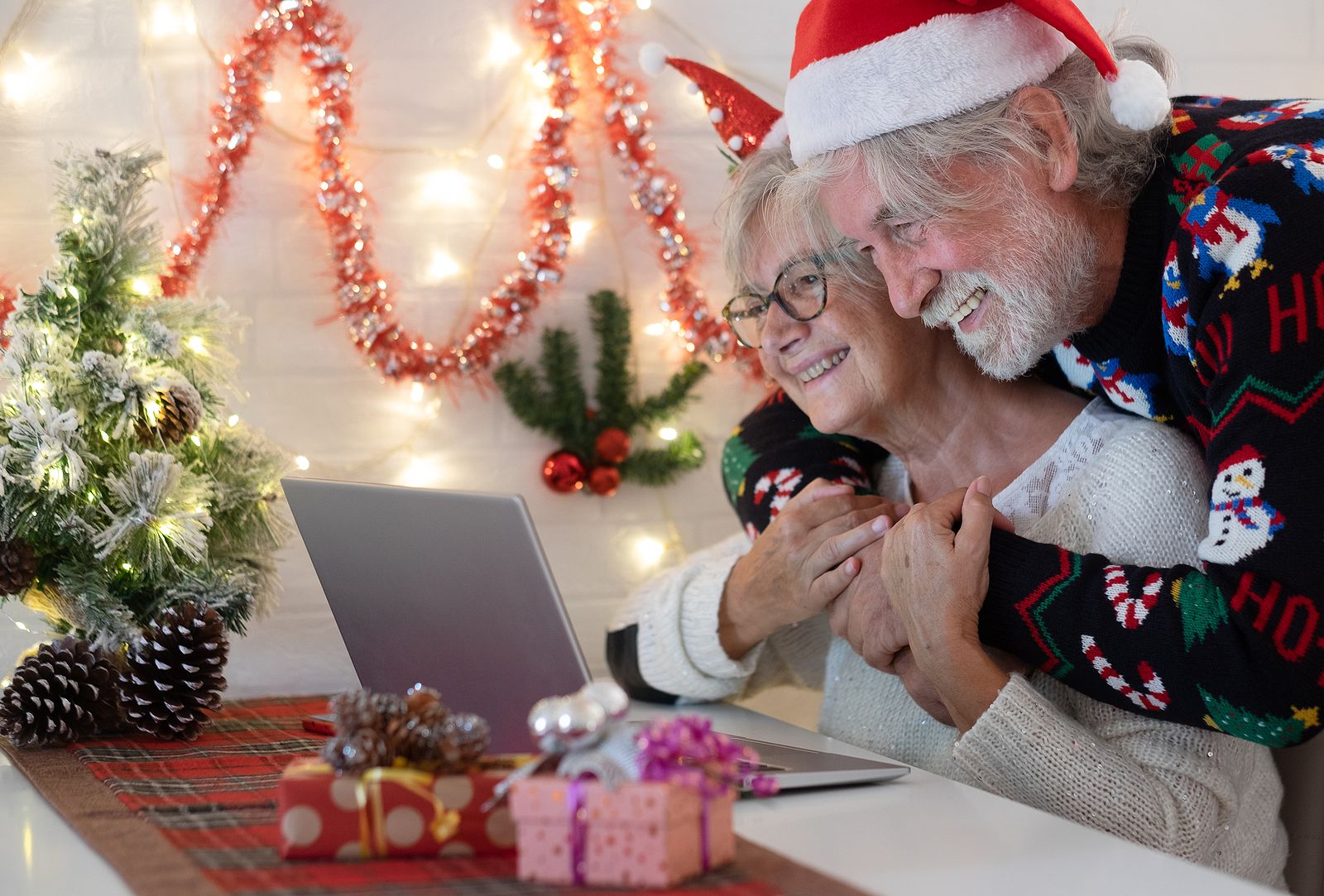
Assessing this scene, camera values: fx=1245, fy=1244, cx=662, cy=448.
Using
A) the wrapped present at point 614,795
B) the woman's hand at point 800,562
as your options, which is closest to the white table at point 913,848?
the wrapped present at point 614,795

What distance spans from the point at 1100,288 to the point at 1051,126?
0.57 ft

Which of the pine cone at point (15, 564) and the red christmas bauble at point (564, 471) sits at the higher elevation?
the red christmas bauble at point (564, 471)

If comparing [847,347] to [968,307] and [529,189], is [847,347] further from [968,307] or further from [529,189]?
[529,189]

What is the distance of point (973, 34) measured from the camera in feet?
4.06

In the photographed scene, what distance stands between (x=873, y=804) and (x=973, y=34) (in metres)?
0.75

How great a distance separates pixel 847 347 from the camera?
1476mm

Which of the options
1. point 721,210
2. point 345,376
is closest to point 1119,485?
point 721,210

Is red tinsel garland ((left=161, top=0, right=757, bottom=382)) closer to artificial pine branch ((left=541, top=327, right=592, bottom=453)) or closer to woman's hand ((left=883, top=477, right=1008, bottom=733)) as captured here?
artificial pine branch ((left=541, top=327, right=592, bottom=453))

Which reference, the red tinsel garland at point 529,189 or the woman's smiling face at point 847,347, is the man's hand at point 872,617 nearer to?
the woman's smiling face at point 847,347

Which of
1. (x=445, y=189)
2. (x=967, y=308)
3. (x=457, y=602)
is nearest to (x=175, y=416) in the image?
(x=457, y=602)

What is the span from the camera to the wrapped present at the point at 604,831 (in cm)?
72

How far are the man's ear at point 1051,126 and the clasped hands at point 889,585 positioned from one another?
0.32m

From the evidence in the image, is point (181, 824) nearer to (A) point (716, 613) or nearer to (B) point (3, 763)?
(B) point (3, 763)

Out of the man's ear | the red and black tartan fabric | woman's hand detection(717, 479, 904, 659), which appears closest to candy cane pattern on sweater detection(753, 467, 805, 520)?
woman's hand detection(717, 479, 904, 659)
